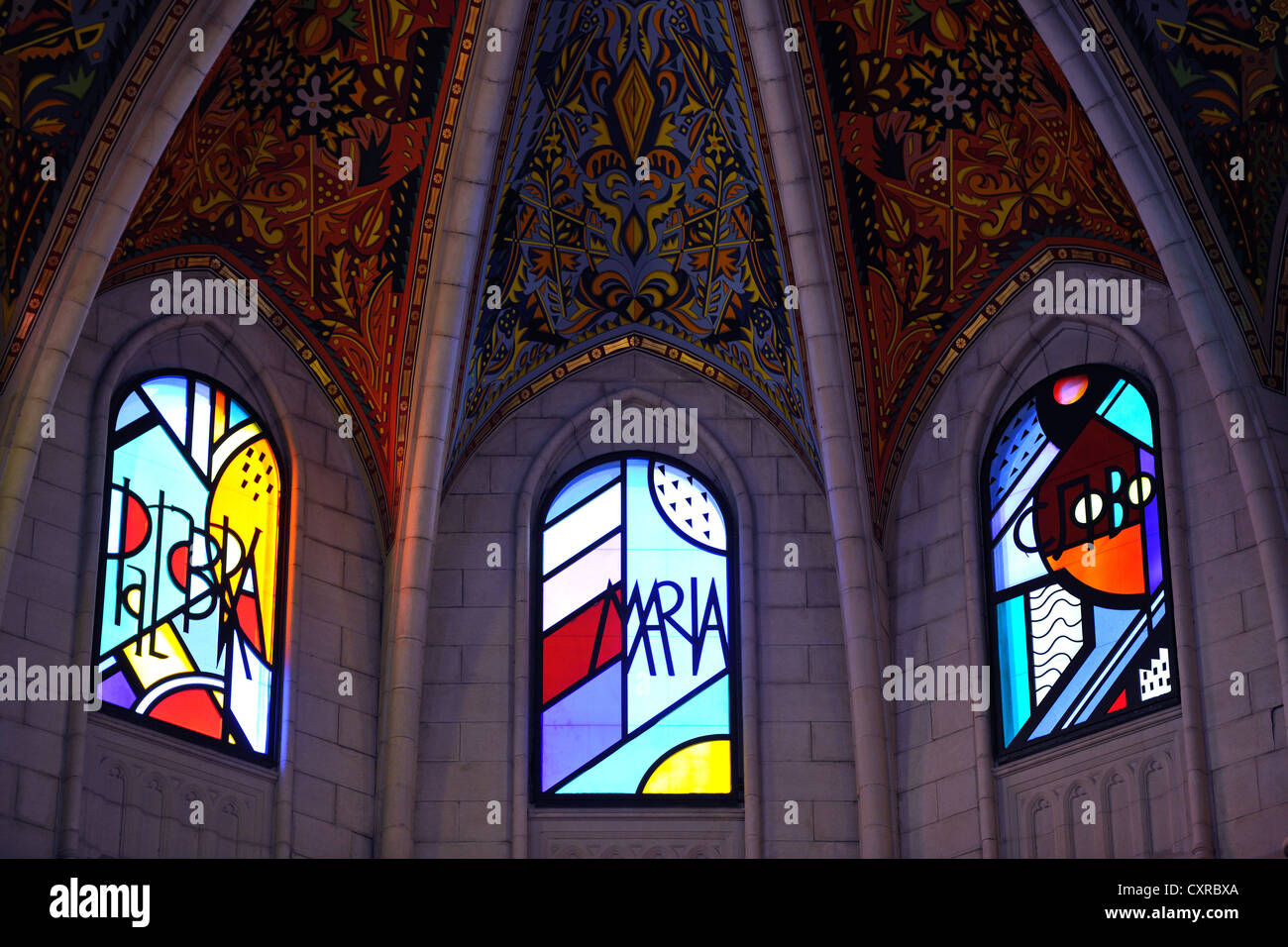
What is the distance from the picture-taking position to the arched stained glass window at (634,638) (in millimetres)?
15648

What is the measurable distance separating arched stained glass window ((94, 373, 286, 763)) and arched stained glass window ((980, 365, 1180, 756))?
433 centimetres

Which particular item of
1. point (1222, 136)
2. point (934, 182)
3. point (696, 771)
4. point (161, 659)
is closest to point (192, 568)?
point (161, 659)

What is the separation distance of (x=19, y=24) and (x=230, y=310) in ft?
8.39

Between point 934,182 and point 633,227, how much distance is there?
79.4 inches

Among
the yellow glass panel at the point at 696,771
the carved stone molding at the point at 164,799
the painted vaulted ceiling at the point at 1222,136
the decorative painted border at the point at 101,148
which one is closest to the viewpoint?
the carved stone molding at the point at 164,799

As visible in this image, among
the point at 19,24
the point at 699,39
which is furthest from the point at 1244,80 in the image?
the point at 19,24

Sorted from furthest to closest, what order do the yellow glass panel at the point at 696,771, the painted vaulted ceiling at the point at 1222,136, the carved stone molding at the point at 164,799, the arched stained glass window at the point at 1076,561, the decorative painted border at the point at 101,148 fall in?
the yellow glass panel at the point at 696,771 → the arched stained glass window at the point at 1076,561 → the painted vaulted ceiling at the point at 1222,136 → the decorative painted border at the point at 101,148 → the carved stone molding at the point at 164,799

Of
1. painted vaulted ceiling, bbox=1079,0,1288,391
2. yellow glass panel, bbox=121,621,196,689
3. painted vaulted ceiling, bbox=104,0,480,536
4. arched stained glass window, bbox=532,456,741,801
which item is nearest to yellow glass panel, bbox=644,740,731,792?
arched stained glass window, bbox=532,456,741,801

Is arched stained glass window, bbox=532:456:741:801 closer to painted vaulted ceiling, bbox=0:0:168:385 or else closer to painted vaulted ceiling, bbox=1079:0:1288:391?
painted vaulted ceiling, bbox=1079:0:1288:391

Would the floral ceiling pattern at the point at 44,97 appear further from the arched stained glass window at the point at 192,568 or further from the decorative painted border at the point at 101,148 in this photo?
the arched stained glass window at the point at 192,568

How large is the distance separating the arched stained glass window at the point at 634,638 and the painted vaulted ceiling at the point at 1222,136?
368cm

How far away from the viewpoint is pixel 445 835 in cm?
1527

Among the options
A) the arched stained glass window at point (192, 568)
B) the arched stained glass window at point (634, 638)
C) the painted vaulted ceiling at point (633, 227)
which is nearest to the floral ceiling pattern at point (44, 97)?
the arched stained glass window at point (192, 568)

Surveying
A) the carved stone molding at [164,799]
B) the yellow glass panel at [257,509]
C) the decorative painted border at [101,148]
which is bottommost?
the carved stone molding at [164,799]
